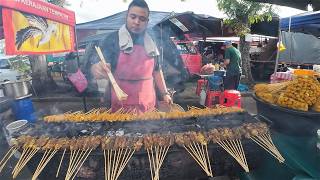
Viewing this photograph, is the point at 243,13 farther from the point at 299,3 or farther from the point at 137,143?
the point at 137,143

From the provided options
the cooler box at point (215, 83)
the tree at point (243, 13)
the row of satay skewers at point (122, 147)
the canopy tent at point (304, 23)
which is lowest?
the row of satay skewers at point (122, 147)

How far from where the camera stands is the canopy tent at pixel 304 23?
26.6ft

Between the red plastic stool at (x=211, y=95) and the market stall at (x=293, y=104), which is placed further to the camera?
the red plastic stool at (x=211, y=95)

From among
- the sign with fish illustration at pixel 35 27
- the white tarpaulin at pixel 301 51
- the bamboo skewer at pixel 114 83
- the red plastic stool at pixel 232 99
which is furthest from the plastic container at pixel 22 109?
the white tarpaulin at pixel 301 51

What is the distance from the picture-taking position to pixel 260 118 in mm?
3674

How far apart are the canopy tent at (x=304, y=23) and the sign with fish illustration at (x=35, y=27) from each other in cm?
752

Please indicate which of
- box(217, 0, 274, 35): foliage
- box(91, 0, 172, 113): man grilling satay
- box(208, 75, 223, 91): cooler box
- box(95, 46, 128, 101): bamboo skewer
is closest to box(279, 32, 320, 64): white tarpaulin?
box(217, 0, 274, 35): foliage

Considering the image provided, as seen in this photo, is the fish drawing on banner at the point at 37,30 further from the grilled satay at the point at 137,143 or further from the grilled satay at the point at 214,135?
the grilled satay at the point at 214,135

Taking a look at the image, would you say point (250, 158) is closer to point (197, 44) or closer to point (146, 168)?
point (146, 168)

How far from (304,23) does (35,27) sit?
840cm

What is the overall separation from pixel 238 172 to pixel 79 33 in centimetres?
1137

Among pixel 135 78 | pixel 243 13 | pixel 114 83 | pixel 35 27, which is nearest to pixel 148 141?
pixel 114 83

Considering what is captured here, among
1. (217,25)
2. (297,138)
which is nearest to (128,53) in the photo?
(297,138)

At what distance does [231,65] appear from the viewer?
932 centimetres
